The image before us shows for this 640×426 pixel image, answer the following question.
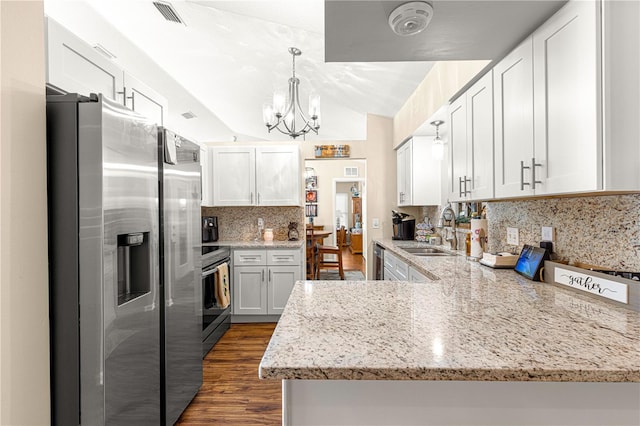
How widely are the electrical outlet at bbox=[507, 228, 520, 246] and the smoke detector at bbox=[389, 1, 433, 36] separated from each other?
1.54 meters

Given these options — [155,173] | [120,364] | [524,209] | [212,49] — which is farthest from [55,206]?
[212,49]

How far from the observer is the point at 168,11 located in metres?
2.80

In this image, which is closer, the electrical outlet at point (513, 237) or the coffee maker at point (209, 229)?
the electrical outlet at point (513, 237)

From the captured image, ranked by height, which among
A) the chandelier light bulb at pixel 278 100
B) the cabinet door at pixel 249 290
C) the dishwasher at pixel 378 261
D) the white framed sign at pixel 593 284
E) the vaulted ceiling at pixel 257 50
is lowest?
the cabinet door at pixel 249 290

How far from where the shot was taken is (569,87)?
123cm

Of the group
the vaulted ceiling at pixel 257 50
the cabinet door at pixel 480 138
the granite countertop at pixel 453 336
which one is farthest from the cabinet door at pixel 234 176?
the granite countertop at pixel 453 336

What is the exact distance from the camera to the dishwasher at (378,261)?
3826mm

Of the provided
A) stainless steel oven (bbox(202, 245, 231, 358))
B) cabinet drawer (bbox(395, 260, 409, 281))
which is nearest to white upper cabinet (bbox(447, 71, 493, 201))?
cabinet drawer (bbox(395, 260, 409, 281))

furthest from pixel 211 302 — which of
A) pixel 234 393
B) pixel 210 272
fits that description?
pixel 234 393

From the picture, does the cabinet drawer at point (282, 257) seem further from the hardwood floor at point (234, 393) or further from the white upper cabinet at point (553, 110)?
the white upper cabinet at point (553, 110)

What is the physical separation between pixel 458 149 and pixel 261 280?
2.65 metres

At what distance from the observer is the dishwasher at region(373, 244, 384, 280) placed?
3.83 metres

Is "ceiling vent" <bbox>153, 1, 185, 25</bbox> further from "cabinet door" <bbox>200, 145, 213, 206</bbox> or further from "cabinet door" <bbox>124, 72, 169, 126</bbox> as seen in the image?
"cabinet door" <bbox>200, 145, 213, 206</bbox>

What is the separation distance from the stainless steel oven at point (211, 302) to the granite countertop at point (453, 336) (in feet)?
6.36
